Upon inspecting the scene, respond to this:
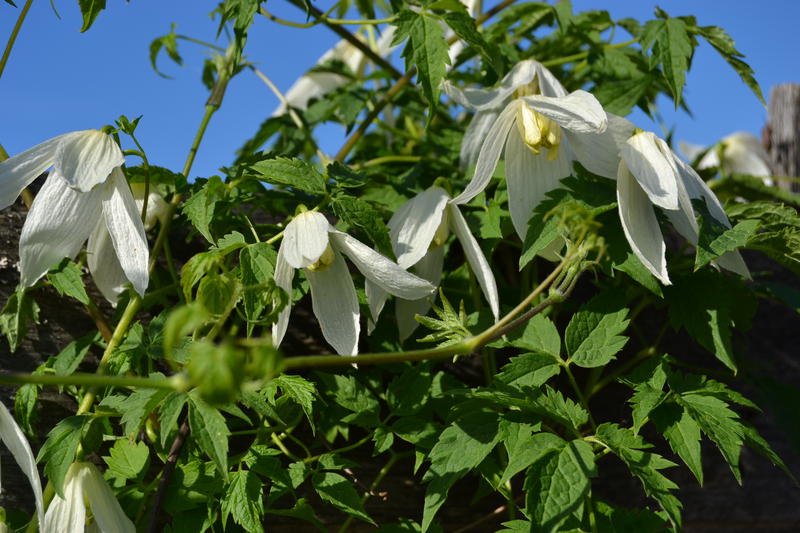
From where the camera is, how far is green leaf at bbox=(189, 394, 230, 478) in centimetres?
70

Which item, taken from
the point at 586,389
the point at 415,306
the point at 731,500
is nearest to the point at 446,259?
the point at 415,306

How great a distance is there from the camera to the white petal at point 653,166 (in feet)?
2.84

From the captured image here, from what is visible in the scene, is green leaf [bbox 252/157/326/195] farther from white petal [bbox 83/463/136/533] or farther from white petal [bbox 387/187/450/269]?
white petal [bbox 83/463/136/533]

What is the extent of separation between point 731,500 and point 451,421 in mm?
852

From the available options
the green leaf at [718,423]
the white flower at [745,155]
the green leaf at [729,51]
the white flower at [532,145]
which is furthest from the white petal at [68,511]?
the white flower at [745,155]

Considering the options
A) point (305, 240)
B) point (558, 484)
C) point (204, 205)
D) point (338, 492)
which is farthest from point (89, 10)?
point (558, 484)

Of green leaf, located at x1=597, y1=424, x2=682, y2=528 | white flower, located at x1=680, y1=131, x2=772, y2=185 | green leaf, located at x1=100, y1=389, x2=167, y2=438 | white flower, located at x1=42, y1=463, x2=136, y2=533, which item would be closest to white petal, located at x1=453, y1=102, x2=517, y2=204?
green leaf, located at x1=597, y1=424, x2=682, y2=528

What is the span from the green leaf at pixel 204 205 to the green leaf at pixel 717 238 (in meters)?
0.57

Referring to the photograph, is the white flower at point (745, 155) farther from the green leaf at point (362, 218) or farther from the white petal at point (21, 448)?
the white petal at point (21, 448)

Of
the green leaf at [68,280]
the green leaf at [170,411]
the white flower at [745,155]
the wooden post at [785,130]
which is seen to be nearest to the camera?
the green leaf at [170,411]

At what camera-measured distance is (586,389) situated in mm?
1152

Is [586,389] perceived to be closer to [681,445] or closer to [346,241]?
[681,445]

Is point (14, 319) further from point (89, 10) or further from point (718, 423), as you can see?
point (718, 423)

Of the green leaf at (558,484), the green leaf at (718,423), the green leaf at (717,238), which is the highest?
the green leaf at (717,238)
